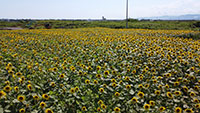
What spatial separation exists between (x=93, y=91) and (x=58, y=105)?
0.84 meters

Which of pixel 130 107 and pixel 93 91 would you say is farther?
pixel 93 91

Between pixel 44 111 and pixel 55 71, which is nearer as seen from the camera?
pixel 44 111

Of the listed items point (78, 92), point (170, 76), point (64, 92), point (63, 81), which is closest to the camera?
point (64, 92)

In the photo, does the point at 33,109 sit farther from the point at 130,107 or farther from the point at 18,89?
the point at 130,107

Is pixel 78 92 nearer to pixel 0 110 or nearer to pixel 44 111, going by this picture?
pixel 44 111

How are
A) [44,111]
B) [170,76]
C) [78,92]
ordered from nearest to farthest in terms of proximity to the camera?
[44,111] < [78,92] < [170,76]

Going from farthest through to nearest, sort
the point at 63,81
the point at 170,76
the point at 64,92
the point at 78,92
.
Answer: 1. the point at 170,76
2. the point at 63,81
3. the point at 78,92
4. the point at 64,92

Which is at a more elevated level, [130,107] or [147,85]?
[147,85]

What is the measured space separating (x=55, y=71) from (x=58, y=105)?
1.19 metres

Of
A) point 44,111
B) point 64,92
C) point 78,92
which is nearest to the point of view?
point 44,111

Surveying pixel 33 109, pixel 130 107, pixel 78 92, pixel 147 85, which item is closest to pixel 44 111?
pixel 33 109

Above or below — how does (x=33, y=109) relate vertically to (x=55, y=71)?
below

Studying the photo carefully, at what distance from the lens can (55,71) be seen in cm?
410

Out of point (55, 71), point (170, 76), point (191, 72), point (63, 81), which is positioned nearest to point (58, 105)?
point (63, 81)
